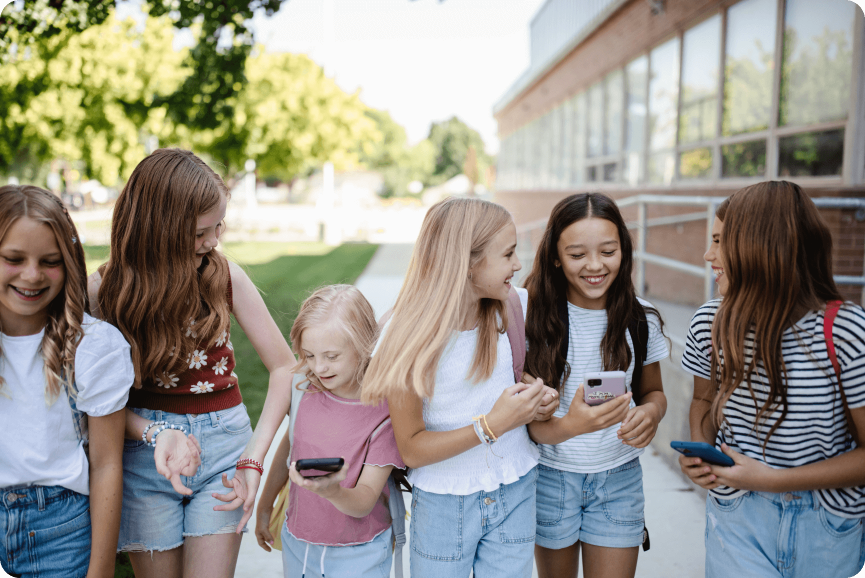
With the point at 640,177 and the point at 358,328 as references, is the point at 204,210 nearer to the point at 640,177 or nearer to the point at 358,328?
the point at 358,328

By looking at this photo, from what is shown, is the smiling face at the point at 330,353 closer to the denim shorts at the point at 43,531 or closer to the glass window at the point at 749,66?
the denim shorts at the point at 43,531

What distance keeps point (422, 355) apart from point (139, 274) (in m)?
0.92

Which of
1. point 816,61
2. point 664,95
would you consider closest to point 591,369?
point 816,61

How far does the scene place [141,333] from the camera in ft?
6.88

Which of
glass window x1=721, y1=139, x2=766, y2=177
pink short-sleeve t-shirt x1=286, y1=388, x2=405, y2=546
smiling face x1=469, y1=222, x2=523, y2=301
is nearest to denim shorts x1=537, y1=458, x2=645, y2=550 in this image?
pink short-sleeve t-shirt x1=286, y1=388, x2=405, y2=546

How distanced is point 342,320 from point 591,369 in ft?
2.92

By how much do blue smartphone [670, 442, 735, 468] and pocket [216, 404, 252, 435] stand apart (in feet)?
4.58

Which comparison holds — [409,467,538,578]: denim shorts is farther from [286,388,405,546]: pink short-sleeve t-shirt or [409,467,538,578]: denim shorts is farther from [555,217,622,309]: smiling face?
[555,217,622,309]: smiling face

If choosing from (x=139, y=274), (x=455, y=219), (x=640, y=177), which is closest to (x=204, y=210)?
(x=139, y=274)

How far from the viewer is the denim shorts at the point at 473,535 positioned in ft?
6.81

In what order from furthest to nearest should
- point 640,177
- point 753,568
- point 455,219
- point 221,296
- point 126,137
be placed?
point 126,137
point 640,177
point 221,296
point 455,219
point 753,568

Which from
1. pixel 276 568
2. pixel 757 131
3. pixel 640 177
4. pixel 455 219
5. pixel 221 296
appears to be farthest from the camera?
pixel 640 177

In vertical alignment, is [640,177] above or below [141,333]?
above

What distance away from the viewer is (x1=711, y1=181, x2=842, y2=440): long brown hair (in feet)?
6.25
